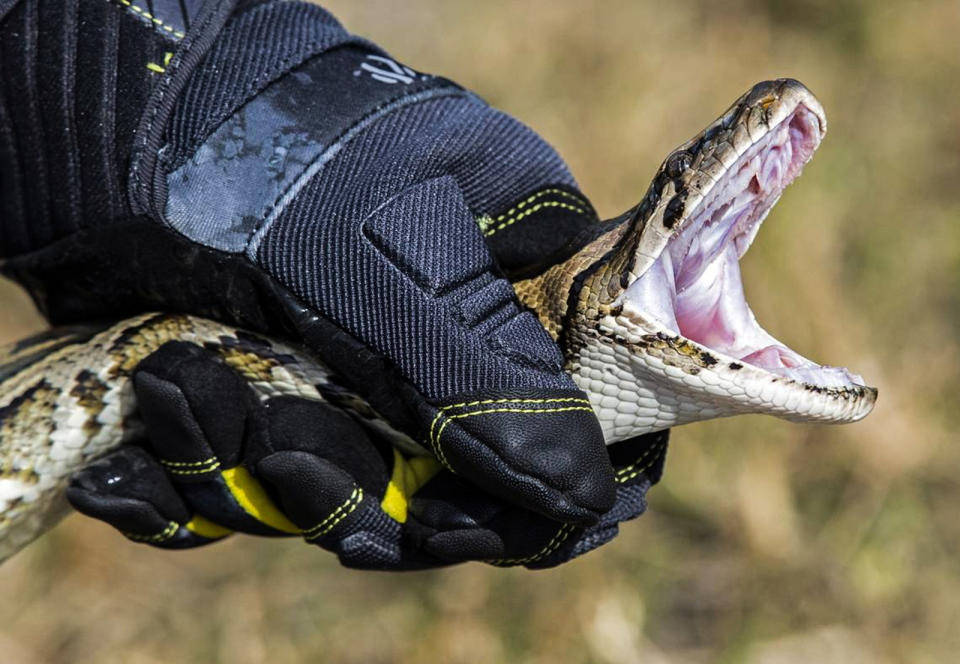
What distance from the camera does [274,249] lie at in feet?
9.17

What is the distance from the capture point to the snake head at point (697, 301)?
9.18 feet

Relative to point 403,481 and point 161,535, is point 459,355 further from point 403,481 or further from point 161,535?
point 161,535

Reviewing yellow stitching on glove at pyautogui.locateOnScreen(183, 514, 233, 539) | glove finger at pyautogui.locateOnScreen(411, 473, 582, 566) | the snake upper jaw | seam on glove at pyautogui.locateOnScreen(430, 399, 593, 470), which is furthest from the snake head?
yellow stitching on glove at pyautogui.locateOnScreen(183, 514, 233, 539)

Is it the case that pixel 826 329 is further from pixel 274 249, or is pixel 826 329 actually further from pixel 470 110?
pixel 274 249

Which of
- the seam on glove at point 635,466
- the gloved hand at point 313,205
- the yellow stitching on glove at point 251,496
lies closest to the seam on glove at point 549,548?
the gloved hand at point 313,205

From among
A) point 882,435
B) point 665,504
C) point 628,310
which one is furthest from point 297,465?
point 882,435

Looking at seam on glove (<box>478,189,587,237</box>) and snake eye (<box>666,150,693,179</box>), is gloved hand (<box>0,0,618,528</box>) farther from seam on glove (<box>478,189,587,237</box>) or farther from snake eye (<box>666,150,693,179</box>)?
snake eye (<box>666,150,693,179</box>)

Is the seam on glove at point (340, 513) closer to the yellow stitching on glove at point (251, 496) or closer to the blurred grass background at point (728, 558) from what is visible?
the yellow stitching on glove at point (251, 496)

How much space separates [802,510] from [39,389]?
3.91 m

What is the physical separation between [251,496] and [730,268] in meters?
1.56

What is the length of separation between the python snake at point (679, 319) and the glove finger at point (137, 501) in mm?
407

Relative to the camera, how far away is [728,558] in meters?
5.54

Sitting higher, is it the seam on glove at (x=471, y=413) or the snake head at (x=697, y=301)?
the snake head at (x=697, y=301)

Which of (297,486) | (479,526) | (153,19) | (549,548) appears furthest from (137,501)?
(153,19)
